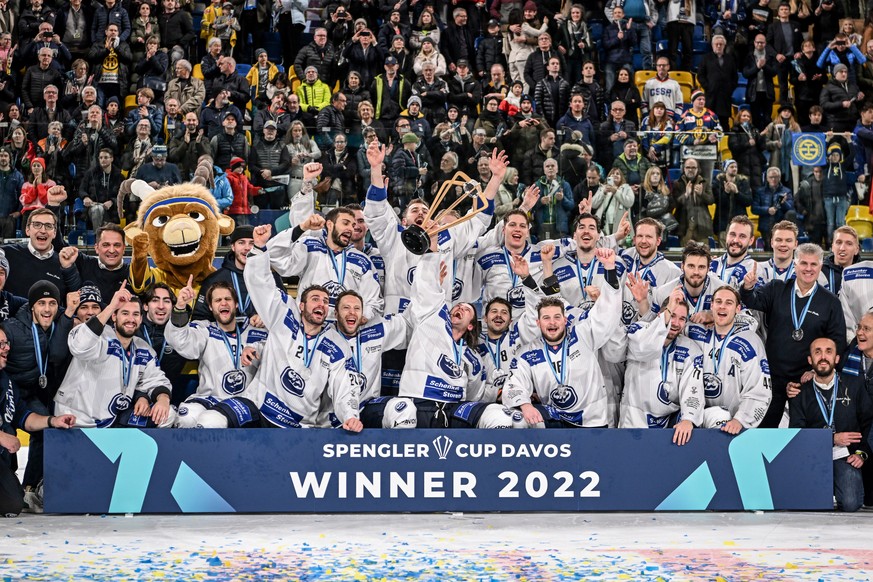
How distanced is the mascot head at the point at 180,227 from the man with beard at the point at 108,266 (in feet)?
0.54

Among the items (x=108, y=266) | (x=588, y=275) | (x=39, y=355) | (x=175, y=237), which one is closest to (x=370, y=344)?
(x=588, y=275)

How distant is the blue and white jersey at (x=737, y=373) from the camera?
26.8 feet

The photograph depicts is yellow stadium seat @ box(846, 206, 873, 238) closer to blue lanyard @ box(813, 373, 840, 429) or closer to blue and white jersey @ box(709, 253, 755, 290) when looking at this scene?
blue and white jersey @ box(709, 253, 755, 290)

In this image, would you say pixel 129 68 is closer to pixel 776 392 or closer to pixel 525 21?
pixel 525 21

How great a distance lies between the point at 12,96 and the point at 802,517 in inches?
436

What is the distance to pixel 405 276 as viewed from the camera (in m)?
9.05

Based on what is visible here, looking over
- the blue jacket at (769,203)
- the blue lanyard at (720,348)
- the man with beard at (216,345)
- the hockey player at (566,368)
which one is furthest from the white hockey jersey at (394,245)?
the blue jacket at (769,203)

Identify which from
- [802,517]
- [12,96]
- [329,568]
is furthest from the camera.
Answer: [12,96]

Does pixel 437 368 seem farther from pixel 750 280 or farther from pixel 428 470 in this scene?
pixel 750 280

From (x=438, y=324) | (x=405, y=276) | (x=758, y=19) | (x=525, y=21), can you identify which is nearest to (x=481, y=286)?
(x=405, y=276)

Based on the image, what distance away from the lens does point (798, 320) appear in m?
8.62

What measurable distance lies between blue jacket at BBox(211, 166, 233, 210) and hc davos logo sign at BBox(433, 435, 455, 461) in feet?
14.6

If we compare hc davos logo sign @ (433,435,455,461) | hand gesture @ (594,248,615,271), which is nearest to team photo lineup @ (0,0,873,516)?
hand gesture @ (594,248,615,271)

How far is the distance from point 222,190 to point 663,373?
5.19 meters
